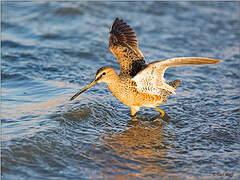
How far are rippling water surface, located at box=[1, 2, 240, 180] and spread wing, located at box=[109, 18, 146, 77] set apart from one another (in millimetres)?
722

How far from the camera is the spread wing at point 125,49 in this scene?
205 inches

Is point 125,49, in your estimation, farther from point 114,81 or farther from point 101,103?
point 101,103

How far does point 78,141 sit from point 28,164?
73 cm

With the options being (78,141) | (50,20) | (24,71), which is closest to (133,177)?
(78,141)

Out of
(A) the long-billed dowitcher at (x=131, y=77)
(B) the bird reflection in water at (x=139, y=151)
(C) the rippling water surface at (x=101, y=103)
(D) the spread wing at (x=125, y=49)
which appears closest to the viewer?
(B) the bird reflection in water at (x=139, y=151)

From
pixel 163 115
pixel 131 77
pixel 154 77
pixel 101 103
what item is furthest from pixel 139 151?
pixel 101 103

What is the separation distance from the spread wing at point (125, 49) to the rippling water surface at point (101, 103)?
2.37 ft

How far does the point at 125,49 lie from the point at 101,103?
2.86ft

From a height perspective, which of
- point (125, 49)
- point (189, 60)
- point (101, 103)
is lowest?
point (101, 103)

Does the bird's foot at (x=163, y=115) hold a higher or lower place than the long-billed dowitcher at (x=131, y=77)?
lower

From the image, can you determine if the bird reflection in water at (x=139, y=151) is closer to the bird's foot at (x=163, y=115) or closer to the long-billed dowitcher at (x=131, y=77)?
the bird's foot at (x=163, y=115)

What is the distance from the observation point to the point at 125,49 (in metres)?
5.43

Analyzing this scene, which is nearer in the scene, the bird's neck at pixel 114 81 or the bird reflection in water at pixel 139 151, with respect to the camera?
the bird reflection in water at pixel 139 151

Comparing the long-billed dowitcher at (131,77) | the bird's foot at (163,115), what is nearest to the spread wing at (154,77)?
the long-billed dowitcher at (131,77)
